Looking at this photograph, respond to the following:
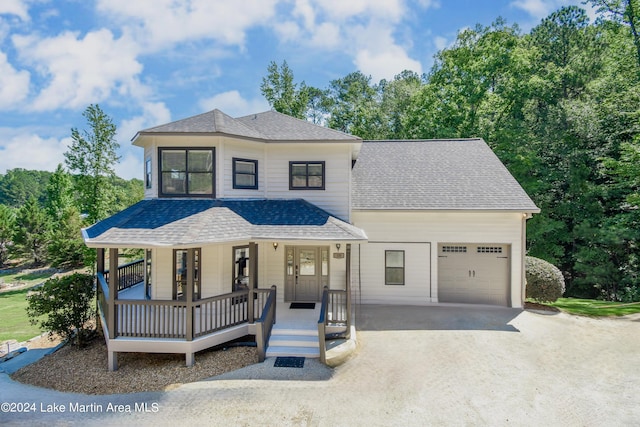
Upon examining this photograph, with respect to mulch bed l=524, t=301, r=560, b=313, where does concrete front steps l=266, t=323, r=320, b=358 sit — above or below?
above

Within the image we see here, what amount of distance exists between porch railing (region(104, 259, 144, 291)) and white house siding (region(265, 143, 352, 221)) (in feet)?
21.9

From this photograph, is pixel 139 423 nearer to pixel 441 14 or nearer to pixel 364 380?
pixel 364 380

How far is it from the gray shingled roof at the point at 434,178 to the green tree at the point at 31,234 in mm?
40424

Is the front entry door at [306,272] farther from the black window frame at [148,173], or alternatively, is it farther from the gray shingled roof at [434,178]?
the black window frame at [148,173]

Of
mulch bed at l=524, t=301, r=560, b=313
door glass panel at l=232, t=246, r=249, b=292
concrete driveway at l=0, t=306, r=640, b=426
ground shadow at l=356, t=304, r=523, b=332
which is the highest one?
door glass panel at l=232, t=246, r=249, b=292

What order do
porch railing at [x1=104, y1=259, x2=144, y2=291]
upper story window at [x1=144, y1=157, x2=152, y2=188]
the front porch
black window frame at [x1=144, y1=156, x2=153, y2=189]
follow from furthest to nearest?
porch railing at [x1=104, y1=259, x2=144, y2=291] < upper story window at [x1=144, y1=157, x2=152, y2=188] < black window frame at [x1=144, y1=156, x2=153, y2=189] < the front porch

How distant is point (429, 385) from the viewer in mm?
7258

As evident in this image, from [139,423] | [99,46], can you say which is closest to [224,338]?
[139,423]

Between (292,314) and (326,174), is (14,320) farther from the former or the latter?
(326,174)

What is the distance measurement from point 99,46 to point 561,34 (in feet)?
109

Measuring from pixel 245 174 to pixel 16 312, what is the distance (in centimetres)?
1972

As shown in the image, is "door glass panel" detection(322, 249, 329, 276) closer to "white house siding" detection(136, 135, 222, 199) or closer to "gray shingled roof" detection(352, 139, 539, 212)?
"gray shingled roof" detection(352, 139, 539, 212)

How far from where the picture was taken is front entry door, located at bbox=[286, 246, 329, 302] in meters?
11.7

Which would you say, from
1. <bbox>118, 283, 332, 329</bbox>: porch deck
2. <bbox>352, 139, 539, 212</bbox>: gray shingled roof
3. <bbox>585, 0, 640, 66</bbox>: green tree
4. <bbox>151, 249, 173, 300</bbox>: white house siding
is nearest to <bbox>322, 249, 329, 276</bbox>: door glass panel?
<bbox>118, 283, 332, 329</bbox>: porch deck
